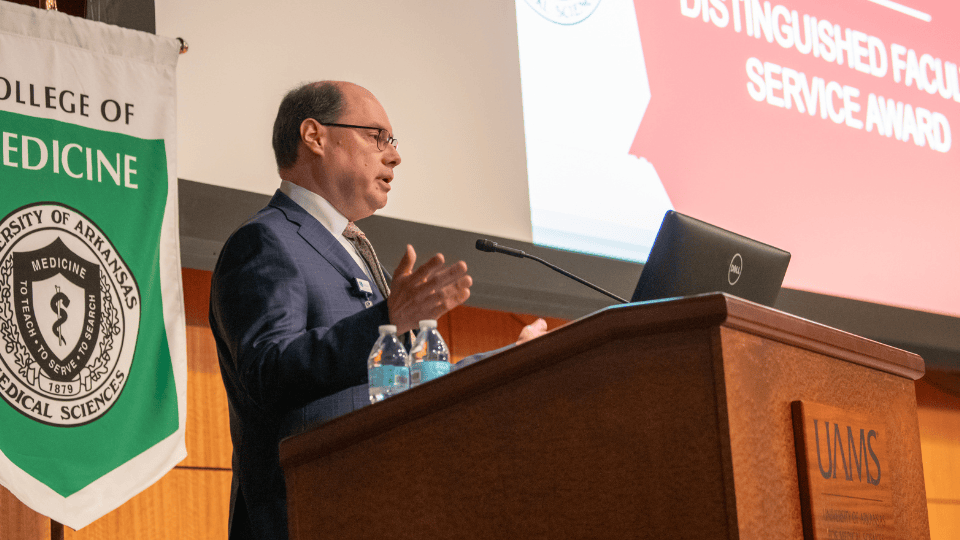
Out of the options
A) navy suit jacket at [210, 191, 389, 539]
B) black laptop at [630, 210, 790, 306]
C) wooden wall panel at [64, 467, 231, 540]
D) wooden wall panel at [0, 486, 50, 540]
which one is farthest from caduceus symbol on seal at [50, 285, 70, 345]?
black laptop at [630, 210, 790, 306]

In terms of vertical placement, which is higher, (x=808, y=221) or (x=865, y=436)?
(x=808, y=221)

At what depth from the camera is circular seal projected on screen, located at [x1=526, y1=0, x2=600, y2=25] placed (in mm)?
3148

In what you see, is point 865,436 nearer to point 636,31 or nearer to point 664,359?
point 664,359

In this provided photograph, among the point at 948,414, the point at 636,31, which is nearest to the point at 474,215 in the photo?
the point at 636,31

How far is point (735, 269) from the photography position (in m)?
1.76

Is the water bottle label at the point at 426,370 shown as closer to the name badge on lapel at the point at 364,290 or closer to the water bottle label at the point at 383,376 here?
the water bottle label at the point at 383,376

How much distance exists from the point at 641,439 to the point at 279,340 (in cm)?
70

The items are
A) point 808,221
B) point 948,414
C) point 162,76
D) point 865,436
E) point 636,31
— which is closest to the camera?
point 865,436

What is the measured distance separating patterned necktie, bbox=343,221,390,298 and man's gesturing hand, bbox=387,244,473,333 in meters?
0.50

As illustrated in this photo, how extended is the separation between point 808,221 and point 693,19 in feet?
2.67

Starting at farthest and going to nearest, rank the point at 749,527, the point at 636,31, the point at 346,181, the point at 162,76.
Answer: the point at 636,31, the point at 162,76, the point at 346,181, the point at 749,527

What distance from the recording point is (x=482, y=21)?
3.06m

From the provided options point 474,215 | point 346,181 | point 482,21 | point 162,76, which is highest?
point 482,21

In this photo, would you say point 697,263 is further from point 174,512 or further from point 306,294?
point 174,512
